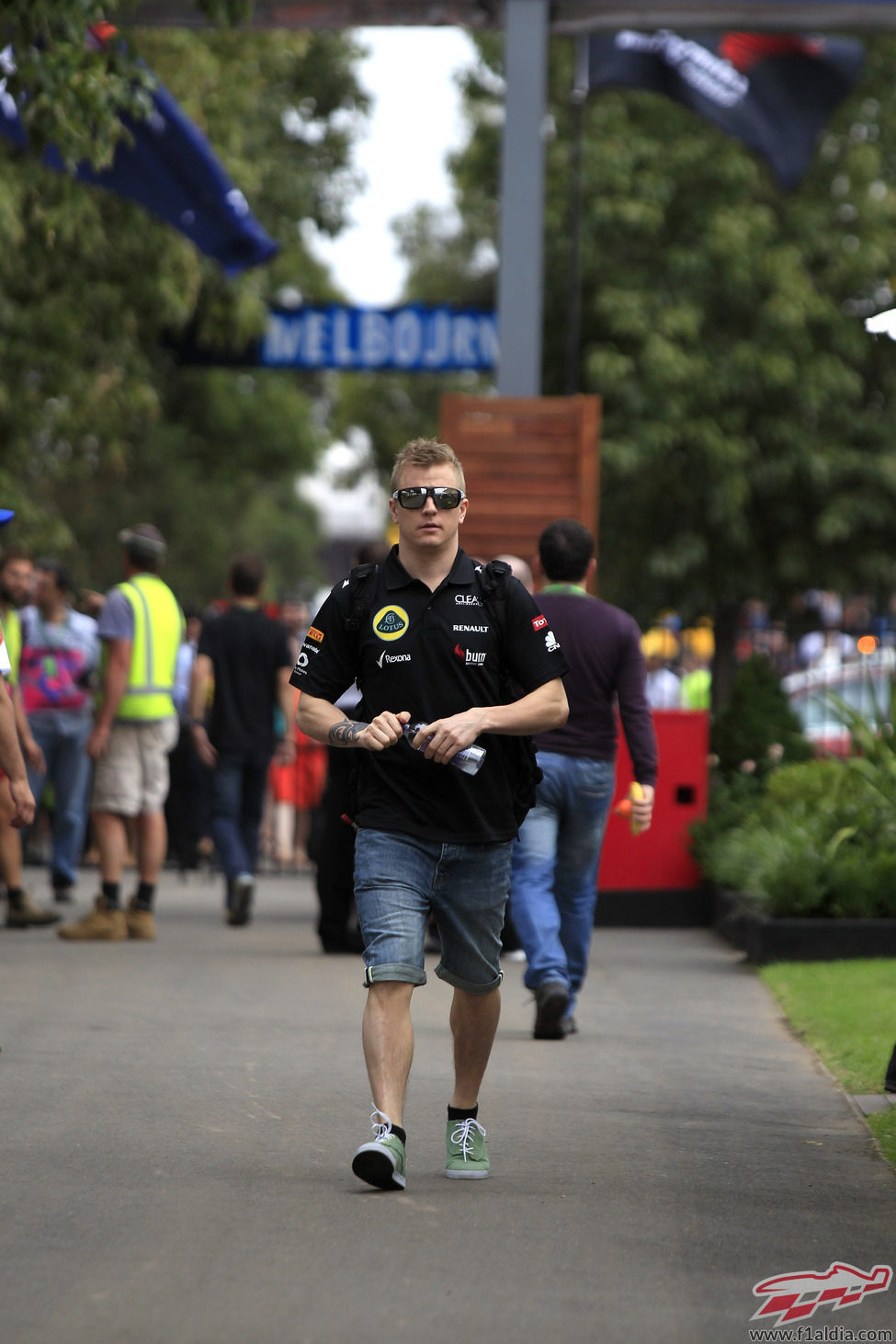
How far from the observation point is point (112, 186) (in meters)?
14.9

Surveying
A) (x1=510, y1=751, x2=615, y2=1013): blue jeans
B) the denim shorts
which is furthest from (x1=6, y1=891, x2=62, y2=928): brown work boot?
the denim shorts

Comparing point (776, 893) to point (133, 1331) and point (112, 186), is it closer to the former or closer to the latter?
point (133, 1331)

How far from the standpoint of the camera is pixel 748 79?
16359mm

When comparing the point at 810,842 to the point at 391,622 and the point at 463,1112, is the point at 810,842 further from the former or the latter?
the point at 391,622

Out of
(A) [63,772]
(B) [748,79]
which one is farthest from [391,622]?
(B) [748,79]

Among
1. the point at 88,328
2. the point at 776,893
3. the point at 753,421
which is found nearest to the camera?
the point at 776,893

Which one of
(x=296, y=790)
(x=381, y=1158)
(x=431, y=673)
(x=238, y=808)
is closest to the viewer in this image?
(x=381, y=1158)

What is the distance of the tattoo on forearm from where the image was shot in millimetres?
5398

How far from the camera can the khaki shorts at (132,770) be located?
11.3 meters

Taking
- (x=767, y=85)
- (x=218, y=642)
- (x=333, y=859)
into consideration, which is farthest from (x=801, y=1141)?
(x=767, y=85)

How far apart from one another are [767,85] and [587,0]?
3.57 m

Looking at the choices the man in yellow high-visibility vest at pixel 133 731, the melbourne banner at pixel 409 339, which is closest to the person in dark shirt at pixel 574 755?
the man in yellow high-visibility vest at pixel 133 731

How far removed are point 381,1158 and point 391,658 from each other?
4.26 ft

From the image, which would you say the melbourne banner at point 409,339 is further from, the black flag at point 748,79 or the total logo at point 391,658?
the total logo at point 391,658
